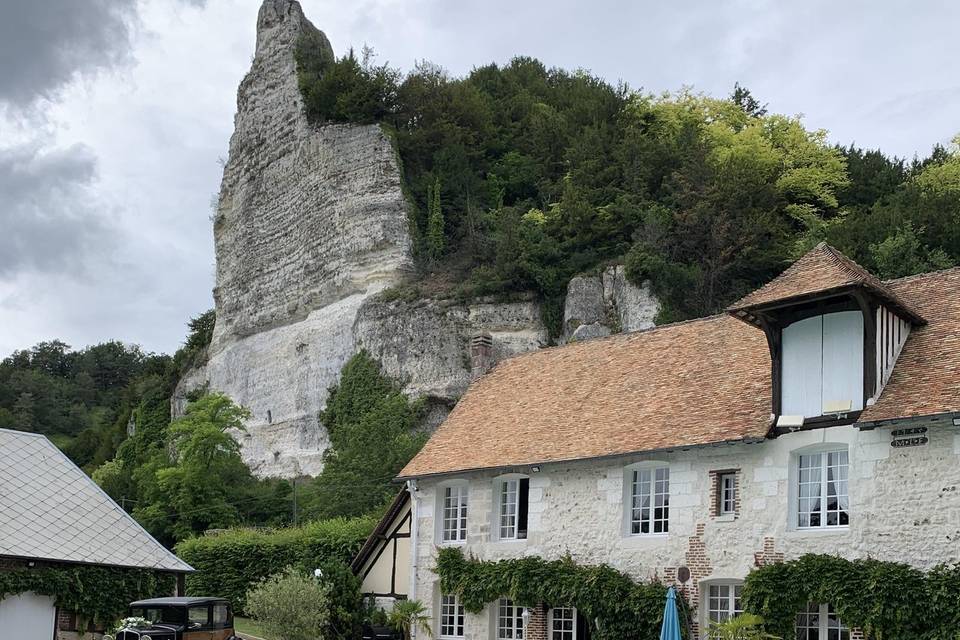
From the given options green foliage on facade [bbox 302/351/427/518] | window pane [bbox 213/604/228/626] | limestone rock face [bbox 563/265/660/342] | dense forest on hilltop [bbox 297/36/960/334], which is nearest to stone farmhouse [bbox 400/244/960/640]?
window pane [bbox 213/604/228/626]

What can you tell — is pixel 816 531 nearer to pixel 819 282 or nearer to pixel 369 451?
pixel 819 282

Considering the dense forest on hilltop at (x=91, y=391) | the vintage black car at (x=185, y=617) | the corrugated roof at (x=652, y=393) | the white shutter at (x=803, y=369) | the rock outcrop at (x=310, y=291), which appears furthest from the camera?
the dense forest on hilltop at (x=91, y=391)

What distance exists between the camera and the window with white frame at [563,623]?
67.3 feet

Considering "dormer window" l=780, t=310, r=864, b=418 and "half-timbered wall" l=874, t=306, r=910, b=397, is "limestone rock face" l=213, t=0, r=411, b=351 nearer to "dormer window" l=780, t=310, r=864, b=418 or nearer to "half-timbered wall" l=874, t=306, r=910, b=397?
"dormer window" l=780, t=310, r=864, b=418

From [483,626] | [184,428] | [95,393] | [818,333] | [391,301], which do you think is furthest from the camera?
[95,393]

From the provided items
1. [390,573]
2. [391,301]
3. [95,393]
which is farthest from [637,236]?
[95,393]

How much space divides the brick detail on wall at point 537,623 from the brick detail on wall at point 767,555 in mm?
4723

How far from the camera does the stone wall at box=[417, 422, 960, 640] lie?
16.2 meters

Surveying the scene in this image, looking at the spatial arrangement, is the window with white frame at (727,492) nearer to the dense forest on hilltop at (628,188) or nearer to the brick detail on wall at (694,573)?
the brick detail on wall at (694,573)

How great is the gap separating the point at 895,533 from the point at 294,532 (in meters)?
16.9

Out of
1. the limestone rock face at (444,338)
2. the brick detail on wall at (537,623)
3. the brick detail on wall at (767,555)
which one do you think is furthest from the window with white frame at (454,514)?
the limestone rock face at (444,338)

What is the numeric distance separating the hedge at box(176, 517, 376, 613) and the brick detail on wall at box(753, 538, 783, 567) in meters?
11.5

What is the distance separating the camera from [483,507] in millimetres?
22438

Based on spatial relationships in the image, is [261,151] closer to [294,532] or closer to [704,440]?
[294,532]
